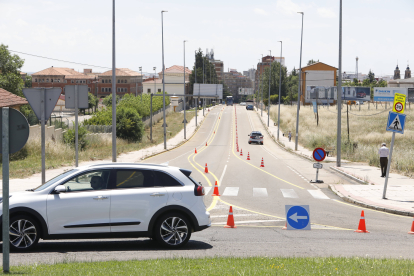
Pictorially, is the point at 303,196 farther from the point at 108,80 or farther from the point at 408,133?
the point at 108,80

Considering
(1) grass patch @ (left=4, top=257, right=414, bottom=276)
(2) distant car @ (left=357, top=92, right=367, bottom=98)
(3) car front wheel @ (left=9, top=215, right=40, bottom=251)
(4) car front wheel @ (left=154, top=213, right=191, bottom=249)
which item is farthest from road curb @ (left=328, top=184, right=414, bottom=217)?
(2) distant car @ (left=357, top=92, right=367, bottom=98)

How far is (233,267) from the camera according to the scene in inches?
273

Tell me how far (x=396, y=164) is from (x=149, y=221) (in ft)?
73.9

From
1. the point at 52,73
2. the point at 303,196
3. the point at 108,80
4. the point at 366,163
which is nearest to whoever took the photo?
the point at 303,196

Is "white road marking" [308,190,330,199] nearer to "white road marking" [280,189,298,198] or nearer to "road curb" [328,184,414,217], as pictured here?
"road curb" [328,184,414,217]

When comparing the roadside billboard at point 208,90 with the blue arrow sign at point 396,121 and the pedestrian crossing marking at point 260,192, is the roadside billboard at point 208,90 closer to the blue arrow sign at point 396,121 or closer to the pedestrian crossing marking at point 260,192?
the pedestrian crossing marking at point 260,192

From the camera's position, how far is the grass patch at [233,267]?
6.61 metres

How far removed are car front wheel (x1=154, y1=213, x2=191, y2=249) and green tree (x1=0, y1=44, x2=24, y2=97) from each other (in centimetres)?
5228

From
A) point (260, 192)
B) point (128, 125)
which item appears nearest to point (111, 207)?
point (260, 192)

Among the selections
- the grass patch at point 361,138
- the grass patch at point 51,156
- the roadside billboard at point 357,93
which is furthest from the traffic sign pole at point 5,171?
the roadside billboard at point 357,93

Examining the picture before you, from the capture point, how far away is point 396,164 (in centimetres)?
2744

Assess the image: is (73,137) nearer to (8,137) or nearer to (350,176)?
(350,176)

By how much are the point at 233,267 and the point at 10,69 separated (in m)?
57.3

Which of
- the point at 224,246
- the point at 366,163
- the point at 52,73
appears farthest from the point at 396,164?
the point at 52,73
